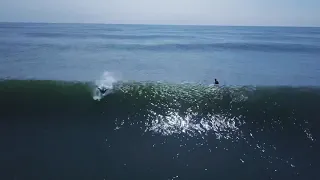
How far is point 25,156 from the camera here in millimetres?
10398

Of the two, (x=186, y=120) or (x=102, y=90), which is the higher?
(x=102, y=90)

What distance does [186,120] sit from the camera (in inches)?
536

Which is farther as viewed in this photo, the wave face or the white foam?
the white foam

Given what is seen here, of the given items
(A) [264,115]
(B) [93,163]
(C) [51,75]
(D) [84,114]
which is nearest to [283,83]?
(A) [264,115]

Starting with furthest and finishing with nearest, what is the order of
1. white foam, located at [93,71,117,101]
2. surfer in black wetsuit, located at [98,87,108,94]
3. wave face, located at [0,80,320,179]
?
surfer in black wetsuit, located at [98,87,108,94]
white foam, located at [93,71,117,101]
wave face, located at [0,80,320,179]

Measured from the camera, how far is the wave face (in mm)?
10641

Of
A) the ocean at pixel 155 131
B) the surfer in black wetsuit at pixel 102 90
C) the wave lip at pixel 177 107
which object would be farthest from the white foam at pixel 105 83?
the wave lip at pixel 177 107

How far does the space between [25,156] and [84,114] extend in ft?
13.6

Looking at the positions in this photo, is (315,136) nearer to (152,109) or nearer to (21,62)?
(152,109)

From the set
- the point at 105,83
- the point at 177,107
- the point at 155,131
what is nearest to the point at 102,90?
the point at 105,83

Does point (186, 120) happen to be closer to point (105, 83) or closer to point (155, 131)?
point (155, 131)

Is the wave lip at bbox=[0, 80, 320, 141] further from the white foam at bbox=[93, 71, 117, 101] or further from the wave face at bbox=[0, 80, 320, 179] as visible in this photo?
the white foam at bbox=[93, 71, 117, 101]

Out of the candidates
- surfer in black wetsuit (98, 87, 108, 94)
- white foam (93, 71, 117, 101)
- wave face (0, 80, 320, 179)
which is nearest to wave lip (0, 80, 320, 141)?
wave face (0, 80, 320, 179)

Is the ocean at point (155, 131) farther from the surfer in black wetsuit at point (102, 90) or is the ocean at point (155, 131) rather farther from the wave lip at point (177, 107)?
the surfer in black wetsuit at point (102, 90)
